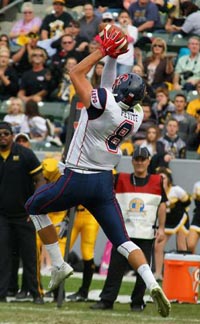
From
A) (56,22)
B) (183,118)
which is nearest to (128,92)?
(183,118)

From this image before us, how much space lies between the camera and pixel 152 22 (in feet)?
67.6

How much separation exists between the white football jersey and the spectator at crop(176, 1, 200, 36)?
31.6 feet

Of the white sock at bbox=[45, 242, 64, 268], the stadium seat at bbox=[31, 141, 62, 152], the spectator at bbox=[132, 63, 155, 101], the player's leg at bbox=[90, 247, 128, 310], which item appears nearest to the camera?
the white sock at bbox=[45, 242, 64, 268]

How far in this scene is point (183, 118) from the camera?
17.5 m

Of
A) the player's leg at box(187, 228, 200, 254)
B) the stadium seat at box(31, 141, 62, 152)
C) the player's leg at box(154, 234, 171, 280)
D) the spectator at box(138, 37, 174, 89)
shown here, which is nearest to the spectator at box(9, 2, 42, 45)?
the spectator at box(138, 37, 174, 89)

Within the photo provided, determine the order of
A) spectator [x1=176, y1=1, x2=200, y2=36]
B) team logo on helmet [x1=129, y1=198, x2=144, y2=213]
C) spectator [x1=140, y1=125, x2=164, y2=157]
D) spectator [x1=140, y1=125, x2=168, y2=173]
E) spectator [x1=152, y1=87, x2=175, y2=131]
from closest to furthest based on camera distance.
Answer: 1. team logo on helmet [x1=129, y1=198, x2=144, y2=213]
2. spectator [x1=140, y1=125, x2=168, y2=173]
3. spectator [x1=140, y1=125, x2=164, y2=157]
4. spectator [x1=152, y1=87, x2=175, y2=131]
5. spectator [x1=176, y1=1, x2=200, y2=36]

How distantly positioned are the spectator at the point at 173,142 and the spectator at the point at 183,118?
15 cm

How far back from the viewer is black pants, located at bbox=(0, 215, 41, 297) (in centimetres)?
1295

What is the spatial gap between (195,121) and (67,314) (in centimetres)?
638

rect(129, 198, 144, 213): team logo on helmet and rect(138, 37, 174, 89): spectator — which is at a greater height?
rect(138, 37, 174, 89): spectator

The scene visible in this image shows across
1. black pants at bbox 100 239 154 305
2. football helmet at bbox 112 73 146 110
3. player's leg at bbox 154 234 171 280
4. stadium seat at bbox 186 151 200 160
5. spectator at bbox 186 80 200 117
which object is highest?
football helmet at bbox 112 73 146 110

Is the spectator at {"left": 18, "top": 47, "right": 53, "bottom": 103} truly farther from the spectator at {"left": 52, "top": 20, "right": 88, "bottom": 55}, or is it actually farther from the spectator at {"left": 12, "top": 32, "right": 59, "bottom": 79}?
the spectator at {"left": 12, "top": 32, "right": 59, "bottom": 79}

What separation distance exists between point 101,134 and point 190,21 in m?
10.0

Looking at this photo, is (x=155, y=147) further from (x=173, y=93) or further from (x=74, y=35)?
(x=74, y=35)
